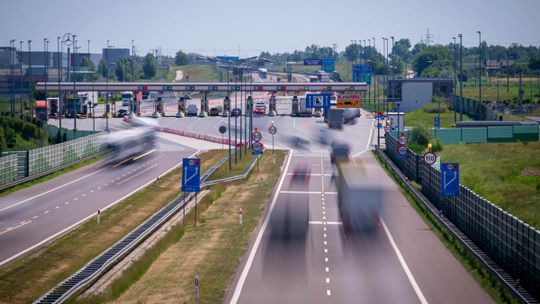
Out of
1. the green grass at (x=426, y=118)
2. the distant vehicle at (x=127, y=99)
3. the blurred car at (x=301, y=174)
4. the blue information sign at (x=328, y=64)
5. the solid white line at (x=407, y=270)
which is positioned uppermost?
the blue information sign at (x=328, y=64)

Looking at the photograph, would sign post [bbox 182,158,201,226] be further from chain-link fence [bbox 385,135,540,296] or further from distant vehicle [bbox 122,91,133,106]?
distant vehicle [bbox 122,91,133,106]

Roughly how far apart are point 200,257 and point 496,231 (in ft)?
41.8

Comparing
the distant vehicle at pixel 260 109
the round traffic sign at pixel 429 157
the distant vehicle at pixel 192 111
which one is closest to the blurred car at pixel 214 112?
the distant vehicle at pixel 192 111

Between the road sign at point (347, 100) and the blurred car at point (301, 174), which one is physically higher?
the road sign at point (347, 100)

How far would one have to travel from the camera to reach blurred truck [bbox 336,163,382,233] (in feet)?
157

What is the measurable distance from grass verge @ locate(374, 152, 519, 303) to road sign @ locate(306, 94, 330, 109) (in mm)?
45456

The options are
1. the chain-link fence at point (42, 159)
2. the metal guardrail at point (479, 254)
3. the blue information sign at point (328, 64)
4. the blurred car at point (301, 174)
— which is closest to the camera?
Answer: the metal guardrail at point (479, 254)

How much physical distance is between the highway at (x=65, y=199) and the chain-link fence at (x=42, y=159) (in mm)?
1614

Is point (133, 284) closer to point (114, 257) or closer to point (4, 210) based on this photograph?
point (114, 257)

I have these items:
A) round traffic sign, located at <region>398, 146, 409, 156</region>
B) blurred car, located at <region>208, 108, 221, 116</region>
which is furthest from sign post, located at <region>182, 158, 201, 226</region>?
blurred car, located at <region>208, 108, 221, 116</region>

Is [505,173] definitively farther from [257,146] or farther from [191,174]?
[191,174]

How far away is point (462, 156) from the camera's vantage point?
7906cm

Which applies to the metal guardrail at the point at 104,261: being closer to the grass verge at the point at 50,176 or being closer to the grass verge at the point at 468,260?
the grass verge at the point at 468,260

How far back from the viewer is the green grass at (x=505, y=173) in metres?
49.5
